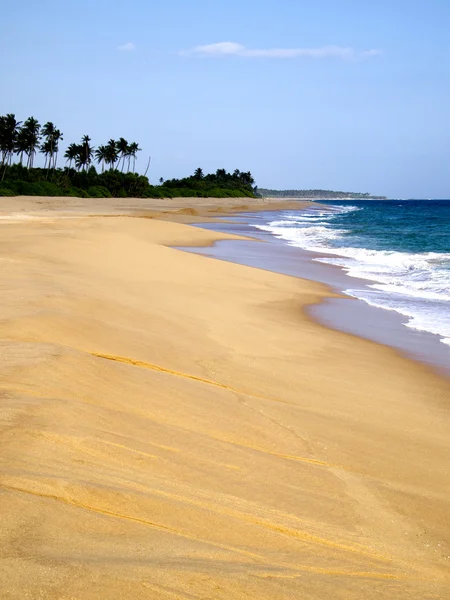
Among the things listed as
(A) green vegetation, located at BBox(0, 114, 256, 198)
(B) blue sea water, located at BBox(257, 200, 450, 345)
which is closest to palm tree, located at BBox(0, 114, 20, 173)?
(A) green vegetation, located at BBox(0, 114, 256, 198)

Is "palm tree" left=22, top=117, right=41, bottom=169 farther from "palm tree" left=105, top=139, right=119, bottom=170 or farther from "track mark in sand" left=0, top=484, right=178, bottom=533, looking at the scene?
"track mark in sand" left=0, top=484, right=178, bottom=533

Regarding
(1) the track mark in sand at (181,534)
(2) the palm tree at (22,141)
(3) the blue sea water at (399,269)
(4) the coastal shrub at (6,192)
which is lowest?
(1) the track mark in sand at (181,534)

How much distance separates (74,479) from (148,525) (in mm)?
473

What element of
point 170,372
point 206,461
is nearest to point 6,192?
point 170,372

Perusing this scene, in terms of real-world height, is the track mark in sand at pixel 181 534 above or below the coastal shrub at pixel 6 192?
below

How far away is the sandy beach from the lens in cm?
276

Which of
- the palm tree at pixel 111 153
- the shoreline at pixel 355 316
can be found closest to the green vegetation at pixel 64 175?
the palm tree at pixel 111 153

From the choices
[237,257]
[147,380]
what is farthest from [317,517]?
[237,257]

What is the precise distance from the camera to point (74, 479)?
331cm

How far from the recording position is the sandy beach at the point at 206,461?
2.76 metres

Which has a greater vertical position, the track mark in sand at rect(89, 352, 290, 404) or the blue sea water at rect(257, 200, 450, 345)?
the blue sea water at rect(257, 200, 450, 345)

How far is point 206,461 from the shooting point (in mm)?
4109

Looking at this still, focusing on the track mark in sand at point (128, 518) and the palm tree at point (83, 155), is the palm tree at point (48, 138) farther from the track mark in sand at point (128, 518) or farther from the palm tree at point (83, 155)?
the track mark in sand at point (128, 518)

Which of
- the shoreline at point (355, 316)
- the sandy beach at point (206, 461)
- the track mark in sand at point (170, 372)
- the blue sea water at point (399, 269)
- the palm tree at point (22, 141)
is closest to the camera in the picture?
the sandy beach at point (206, 461)
